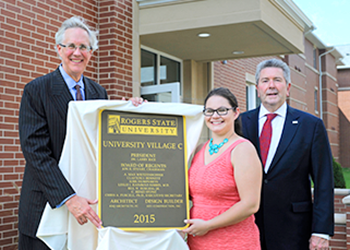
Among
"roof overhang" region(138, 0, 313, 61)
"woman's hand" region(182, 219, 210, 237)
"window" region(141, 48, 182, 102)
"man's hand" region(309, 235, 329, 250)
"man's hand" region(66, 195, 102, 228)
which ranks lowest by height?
"man's hand" region(309, 235, 329, 250)

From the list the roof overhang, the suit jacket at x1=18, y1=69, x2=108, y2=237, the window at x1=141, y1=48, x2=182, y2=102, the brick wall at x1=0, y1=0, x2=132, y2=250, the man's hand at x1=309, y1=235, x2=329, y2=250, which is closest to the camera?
the suit jacket at x1=18, y1=69, x2=108, y2=237

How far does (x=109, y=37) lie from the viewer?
6.83 m

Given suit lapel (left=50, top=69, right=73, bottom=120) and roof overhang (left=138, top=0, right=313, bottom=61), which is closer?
suit lapel (left=50, top=69, right=73, bottom=120)

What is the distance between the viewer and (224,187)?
2.50 m

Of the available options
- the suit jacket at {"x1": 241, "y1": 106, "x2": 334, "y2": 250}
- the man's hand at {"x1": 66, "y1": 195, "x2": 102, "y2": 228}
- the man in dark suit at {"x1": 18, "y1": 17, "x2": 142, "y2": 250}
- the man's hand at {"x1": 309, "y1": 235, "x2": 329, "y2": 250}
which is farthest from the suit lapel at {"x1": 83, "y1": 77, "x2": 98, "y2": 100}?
the man's hand at {"x1": 309, "y1": 235, "x2": 329, "y2": 250}

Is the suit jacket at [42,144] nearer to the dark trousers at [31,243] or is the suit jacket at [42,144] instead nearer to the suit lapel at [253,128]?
the dark trousers at [31,243]

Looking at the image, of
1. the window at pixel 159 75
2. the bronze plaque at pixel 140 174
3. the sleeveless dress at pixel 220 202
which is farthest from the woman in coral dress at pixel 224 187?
the window at pixel 159 75

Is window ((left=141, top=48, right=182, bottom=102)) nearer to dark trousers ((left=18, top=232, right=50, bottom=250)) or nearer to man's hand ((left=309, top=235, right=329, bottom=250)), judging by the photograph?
man's hand ((left=309, top=235, right=329, bottom=250))

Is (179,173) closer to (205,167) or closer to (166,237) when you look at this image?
(205,167)

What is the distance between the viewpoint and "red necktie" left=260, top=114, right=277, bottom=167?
3.15m

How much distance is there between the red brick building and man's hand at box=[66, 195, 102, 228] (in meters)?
2.93

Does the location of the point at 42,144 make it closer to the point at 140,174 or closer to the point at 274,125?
the point at 140,174

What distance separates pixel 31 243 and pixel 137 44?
512 centimetres

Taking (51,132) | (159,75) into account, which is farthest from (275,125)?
(159,75)
